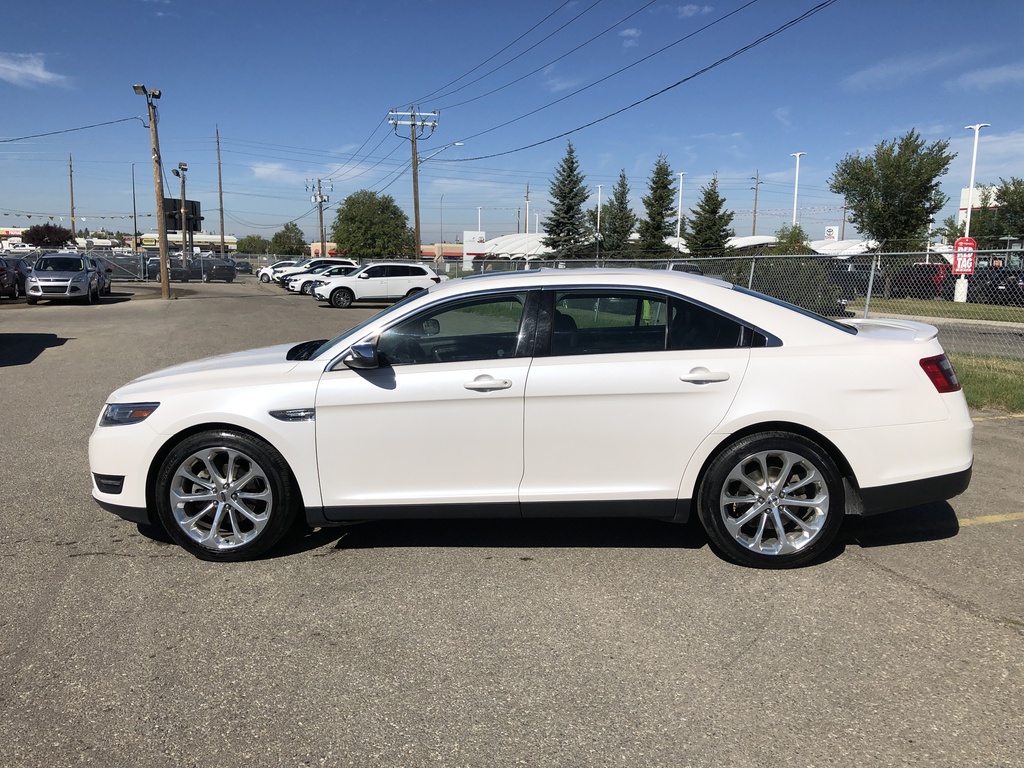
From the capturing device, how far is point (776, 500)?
4.07 m

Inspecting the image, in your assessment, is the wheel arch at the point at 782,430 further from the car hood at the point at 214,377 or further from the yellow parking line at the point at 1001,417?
the yellow parking line at the point at 1001,417

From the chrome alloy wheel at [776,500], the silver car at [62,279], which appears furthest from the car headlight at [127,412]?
the silver car at [62,279]

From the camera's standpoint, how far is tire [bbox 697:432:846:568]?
13.2ft

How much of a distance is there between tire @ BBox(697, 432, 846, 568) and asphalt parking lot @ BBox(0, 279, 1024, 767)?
15cm

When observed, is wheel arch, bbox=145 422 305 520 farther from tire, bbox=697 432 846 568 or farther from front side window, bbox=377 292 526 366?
tire, bbox=697 432 846 568

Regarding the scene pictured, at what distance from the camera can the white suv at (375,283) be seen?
91.1 ft

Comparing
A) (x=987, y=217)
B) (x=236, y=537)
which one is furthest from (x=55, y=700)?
(x=987, y=217)

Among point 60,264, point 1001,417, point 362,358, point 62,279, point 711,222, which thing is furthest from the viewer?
point 711,222

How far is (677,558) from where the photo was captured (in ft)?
14.1

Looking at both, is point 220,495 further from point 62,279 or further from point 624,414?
point 62,279

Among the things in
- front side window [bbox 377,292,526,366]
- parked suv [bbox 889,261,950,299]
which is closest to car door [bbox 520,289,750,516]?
front side window [bbox 377,292,526,366]

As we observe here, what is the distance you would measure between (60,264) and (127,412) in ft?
84.2

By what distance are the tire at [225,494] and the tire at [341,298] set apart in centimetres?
2408

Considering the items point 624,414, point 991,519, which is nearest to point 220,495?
point 624,414
